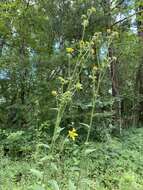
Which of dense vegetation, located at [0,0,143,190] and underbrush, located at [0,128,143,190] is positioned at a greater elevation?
dense vegetation, located at [0,0,143,190]

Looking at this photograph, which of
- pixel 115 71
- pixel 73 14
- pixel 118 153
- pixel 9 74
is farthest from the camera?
pixel 115 71

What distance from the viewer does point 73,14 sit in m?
8.23

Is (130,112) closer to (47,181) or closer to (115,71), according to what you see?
(115,71)

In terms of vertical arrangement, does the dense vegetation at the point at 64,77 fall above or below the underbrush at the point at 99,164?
above

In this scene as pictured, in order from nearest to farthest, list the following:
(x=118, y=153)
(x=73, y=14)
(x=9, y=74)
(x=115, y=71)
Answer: (x=118, y=153)
(x=73, y=14)
(x=9, y=74)
(x=115, y=71)

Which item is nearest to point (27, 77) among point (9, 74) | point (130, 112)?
point (9, 74)

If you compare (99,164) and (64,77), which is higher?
(64,77)

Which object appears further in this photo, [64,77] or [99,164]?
[64,77]

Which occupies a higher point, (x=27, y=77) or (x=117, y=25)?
(x=117, y=25)

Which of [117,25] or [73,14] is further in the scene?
[117,25]

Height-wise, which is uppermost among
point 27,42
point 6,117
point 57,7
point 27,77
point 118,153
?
point 57,7

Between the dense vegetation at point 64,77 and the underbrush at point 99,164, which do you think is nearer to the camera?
the underbrush at point 99,164

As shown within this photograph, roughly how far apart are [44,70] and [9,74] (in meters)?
0.99

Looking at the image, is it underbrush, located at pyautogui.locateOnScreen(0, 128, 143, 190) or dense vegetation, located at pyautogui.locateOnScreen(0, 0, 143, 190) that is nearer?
underbrush, located at pyautogui.locateOnScreen(0, 128, 143, 190)
